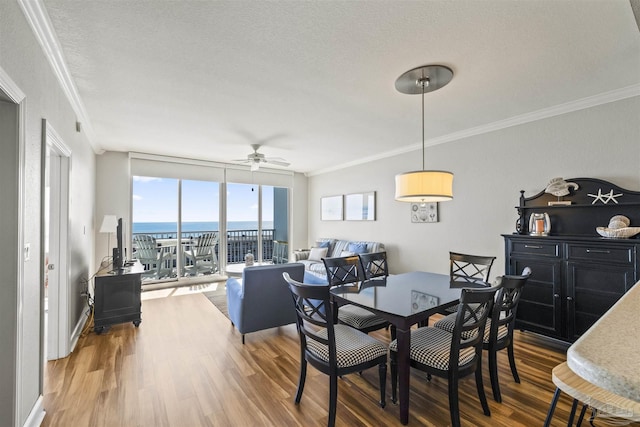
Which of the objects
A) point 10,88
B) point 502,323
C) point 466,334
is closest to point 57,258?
point 10,88

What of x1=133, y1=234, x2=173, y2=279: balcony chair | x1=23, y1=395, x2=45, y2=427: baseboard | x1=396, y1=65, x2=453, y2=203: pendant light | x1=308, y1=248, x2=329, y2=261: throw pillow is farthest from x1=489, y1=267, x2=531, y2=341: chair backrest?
x1=133, y1=234, x2=173, y2=279: balcony chair

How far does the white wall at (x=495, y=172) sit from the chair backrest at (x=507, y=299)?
1.63 m

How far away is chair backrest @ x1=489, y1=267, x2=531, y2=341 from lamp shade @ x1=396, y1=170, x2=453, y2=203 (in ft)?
2.52

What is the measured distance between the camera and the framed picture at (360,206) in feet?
18.6

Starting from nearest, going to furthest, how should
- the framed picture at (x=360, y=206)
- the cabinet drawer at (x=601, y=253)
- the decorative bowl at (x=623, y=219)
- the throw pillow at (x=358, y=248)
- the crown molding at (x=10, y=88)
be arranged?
the crown molding at (x=10, y=88) → the cabinet drawer at (x=601, y=253) → the decorative bowl at (x=623, y=219) → the throw pillow at (x=358, y=248) → the framed picture at (x=360, y=206)

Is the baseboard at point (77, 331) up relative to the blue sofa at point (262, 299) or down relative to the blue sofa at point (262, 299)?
down

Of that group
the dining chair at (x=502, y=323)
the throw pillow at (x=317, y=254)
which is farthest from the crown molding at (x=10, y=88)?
the throw pillow at (x=317, y=254)

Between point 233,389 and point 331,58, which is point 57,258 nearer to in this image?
point 233,389

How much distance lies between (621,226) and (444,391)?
2254 millimetres

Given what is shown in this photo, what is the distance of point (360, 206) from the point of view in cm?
598

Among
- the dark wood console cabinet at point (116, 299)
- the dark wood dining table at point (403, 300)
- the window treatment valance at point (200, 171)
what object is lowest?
the dark wood console cabinet at point (116, 299)

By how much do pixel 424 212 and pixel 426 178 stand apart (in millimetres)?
2432

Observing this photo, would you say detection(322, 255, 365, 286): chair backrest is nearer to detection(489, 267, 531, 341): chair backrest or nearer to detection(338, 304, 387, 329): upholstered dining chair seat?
detection(338, 304, 387, 329): upholstered dining chair seat

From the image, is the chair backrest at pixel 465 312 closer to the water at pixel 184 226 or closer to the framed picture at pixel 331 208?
the framed picture at pixel 331 208
